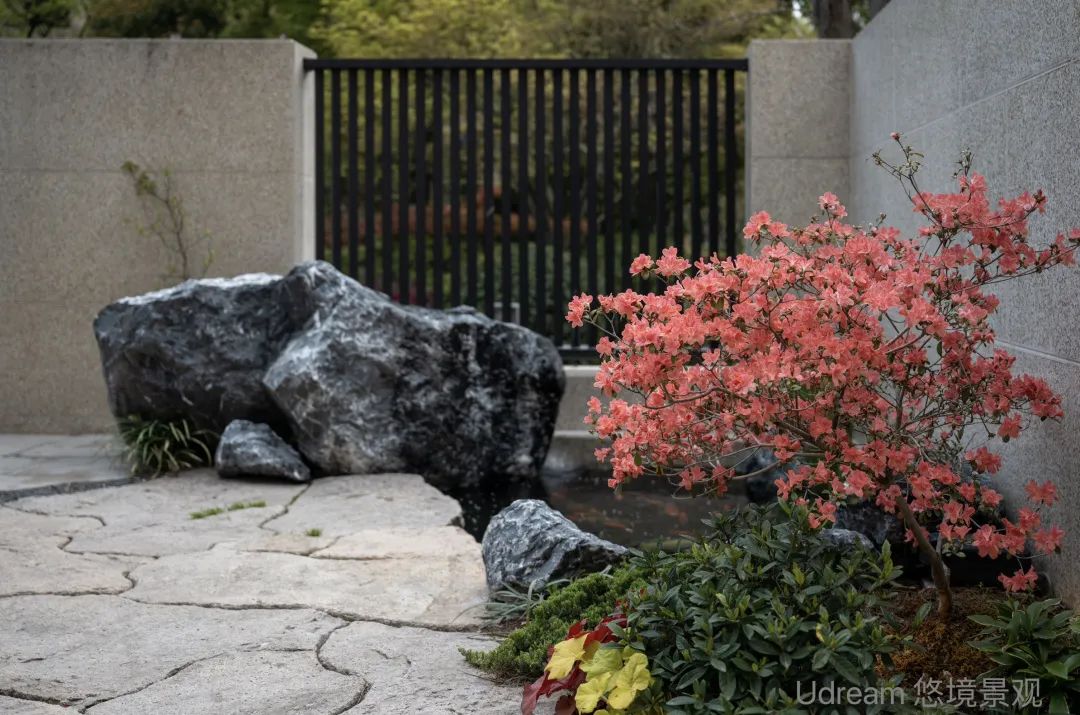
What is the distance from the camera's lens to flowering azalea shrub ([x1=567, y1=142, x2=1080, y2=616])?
9.37 feet

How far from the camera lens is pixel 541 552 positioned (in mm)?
3848

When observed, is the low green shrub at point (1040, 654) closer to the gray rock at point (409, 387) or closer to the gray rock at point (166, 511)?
the gray rock at point (166, 511)

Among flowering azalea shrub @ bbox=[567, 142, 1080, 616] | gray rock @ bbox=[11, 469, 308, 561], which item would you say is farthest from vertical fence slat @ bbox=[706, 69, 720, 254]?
flowering azalea shrub @ bbox=[567, 142, 1080, 616]

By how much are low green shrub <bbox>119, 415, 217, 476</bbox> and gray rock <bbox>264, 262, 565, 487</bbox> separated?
23.5 inches

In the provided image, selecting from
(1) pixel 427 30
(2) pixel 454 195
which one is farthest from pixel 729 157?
(1) pixel 427 30

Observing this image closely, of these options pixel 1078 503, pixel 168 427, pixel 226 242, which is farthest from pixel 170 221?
pixel 1078 503

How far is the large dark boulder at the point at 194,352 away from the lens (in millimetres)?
6328

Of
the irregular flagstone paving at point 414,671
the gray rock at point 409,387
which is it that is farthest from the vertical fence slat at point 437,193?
the irregular flagstone paving at point 414,671

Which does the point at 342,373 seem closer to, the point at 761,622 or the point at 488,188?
the point at 488,188

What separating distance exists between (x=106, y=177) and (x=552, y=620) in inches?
220

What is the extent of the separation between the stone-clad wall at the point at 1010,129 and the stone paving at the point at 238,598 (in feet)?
5.92

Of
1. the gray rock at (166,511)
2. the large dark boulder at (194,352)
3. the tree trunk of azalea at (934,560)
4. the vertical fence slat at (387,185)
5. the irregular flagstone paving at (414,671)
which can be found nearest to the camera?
the irregular flagstone paving at (414,671)

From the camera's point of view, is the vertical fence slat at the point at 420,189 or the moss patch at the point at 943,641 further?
the vertical fence slat at the point at 420,189

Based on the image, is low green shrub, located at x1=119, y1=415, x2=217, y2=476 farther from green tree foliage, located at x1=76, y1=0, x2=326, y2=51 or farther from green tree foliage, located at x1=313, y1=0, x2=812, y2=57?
green tree foliage, located at x1=313, y1=0, x2=812, y2=57
